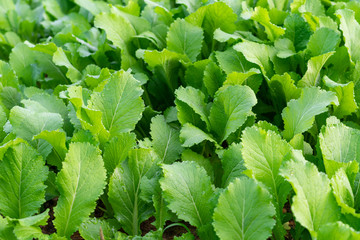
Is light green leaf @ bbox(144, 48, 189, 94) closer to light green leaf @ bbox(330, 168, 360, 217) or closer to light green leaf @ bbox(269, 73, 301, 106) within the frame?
light green leaf @ bbox(269, 73, 301, 106)

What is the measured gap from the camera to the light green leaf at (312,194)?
124 centimetres

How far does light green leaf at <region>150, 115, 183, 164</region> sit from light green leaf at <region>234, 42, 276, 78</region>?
1.48 ft

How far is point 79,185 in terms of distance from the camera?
4.92 feet

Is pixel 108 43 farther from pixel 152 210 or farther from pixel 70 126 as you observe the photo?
pixel 152 210

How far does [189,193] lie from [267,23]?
0.99 meters

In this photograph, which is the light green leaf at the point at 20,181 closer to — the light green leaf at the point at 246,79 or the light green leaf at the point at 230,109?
the light green leaf at the point at 230,109

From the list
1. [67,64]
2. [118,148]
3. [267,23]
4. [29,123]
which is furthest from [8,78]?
[267,23]

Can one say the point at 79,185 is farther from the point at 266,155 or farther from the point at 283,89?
the point at 283,89

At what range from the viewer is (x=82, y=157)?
58.9 inches

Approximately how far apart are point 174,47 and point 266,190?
1.04 meters

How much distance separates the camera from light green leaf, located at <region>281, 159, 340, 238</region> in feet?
4.07

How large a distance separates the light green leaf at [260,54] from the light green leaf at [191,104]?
0.27 meters

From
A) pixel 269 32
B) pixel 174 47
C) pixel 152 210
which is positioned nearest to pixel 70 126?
pixel 152 210

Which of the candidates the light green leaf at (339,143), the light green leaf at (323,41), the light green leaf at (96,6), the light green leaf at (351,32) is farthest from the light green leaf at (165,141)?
the light green leaf at (96,6)
